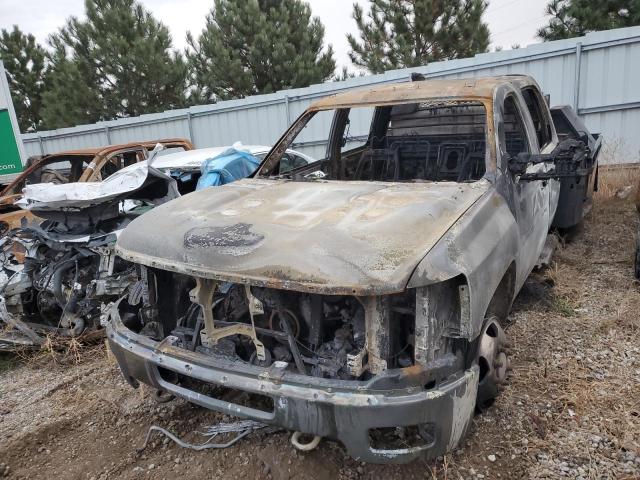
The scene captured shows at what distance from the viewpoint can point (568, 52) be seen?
8.32 m

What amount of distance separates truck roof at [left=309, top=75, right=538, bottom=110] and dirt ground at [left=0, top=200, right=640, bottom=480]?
166cm

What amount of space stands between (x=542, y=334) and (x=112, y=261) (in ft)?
10.8

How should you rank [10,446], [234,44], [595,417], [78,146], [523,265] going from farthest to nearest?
[234,44]
[78,146]
[523,265]
[10,446]
[595,417]

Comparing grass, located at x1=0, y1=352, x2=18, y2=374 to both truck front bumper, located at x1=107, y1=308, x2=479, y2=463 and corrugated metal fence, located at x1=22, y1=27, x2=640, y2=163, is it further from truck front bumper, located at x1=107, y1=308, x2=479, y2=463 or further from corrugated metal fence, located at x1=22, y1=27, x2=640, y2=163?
corrugated metal fence, located at x1=22, y1=27, x2=640, y2=163

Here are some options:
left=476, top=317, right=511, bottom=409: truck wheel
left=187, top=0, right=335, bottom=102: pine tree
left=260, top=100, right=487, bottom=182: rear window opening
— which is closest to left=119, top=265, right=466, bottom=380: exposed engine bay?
left=476, top=317, right=511, bottom=409: truck wheel

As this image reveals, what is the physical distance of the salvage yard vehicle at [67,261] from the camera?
3.98 metres

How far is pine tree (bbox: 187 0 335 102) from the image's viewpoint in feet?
51.8

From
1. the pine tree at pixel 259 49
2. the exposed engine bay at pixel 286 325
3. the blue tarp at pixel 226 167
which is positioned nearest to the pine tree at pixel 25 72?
the pine tree at pixel 259 49

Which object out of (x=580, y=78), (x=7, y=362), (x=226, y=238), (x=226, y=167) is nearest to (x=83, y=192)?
(x=7, y=362)

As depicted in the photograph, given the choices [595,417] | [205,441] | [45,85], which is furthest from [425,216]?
[45,85]

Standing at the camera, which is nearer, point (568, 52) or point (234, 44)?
point (568, 52)

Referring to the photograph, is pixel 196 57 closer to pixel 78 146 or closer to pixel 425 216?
pixel 78 146

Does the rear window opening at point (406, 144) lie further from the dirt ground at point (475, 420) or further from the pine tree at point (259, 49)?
the pine tree at point (259, 49)

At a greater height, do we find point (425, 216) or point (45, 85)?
point (45, 85)
